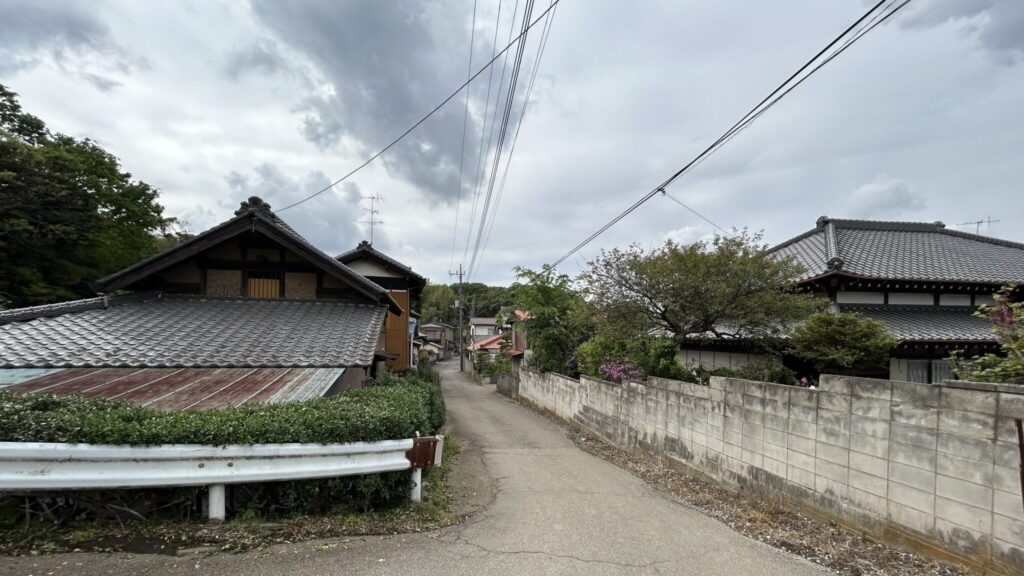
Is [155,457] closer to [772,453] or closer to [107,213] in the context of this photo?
[772,453]

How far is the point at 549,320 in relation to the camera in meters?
18.0

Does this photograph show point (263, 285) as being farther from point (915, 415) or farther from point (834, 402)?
point (915, 415)

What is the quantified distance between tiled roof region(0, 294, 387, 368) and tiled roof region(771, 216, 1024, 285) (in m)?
12.3

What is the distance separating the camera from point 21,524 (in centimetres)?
296

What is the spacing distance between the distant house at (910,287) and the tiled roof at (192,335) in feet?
33.0

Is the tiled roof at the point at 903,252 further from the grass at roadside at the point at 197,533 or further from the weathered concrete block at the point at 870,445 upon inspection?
the grass at roadside at the point at 197,533

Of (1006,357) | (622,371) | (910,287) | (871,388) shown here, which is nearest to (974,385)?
(871,388)

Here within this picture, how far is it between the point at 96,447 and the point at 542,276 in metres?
16.4

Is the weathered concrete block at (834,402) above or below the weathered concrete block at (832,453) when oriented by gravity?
above

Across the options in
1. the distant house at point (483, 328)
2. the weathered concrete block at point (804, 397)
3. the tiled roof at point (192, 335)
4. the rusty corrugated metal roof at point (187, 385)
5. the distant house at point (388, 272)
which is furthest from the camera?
the distant house at point (483, 328)

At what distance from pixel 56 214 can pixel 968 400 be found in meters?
21.7

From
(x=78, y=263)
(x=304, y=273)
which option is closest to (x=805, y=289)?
(x=304, y=273)

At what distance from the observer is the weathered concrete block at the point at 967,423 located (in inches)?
131

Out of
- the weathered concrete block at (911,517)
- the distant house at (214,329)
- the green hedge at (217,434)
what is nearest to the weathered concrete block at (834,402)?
the weathered concrete block at (911,517)
